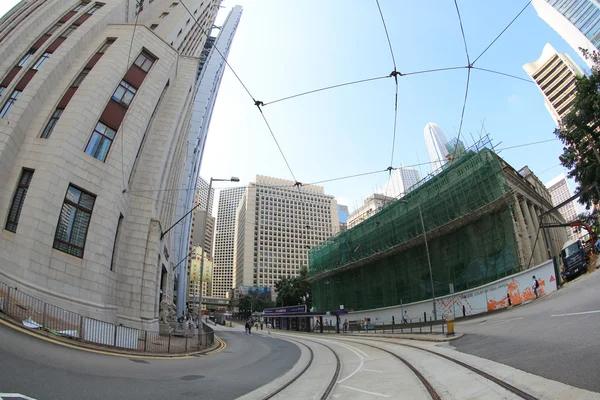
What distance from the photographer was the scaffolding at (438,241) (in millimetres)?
32031

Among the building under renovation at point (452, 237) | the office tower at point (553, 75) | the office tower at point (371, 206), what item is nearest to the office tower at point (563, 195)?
the office tower at point (553, 75)

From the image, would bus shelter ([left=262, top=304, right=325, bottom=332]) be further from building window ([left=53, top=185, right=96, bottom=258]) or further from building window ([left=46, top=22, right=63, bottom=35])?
building window ([left=46, top=22, right=63, bottom=35])

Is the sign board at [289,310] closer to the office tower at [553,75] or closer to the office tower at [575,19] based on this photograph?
the office tower at [575,19]

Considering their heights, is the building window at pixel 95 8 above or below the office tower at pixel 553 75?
below

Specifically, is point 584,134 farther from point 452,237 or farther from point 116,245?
point 116,245

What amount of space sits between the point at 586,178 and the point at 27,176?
43.9 metres

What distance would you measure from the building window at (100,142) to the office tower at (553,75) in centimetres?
13245

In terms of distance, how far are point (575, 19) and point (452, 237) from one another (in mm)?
115086

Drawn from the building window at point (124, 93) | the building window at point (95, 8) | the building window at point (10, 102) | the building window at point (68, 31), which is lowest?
the building window at point (10, 102)

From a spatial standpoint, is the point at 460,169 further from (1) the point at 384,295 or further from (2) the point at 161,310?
(2) the point at 161,310

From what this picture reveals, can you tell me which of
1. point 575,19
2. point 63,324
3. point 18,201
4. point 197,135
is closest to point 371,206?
point 575,19

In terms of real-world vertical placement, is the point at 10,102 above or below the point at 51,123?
above

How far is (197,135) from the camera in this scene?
71.6 metres

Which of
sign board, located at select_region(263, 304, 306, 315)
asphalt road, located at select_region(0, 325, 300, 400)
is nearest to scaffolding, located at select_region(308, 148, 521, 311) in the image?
sign board, located at select_region(263, 304, 306, 315)
